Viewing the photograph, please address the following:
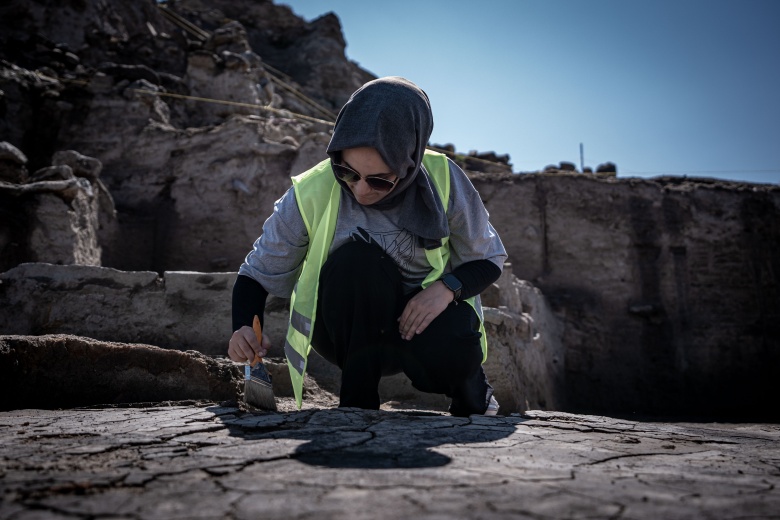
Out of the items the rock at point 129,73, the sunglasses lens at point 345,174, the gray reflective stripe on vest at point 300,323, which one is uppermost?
the rock at point 129,73

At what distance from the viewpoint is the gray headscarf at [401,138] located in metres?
2.24

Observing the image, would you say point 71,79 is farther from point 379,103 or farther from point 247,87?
point 379,103

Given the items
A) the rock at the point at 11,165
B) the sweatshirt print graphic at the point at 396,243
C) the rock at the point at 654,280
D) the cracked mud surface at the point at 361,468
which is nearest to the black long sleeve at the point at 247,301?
the cracked mud surface at the point at 361,468

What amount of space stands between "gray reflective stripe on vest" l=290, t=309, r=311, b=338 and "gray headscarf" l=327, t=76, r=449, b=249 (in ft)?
1.58

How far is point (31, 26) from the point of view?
1107 cm

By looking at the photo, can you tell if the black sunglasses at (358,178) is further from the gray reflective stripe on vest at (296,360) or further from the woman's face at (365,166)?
the gray reflective stripe on vest at (296,360)

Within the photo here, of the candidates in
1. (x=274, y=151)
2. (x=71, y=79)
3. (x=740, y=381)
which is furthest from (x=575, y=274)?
(x=71, y=79)

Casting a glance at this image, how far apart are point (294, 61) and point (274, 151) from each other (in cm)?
1131

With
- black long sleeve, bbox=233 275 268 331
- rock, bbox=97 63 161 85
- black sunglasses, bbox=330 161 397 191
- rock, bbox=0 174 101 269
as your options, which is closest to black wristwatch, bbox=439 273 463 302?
black sunglasses, bbox=330 161 397 191

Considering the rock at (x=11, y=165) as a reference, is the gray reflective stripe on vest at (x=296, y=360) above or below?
below

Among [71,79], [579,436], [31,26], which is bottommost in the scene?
[579,436]

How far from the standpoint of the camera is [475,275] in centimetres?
246

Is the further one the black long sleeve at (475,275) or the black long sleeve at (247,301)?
the black long sleeve at (475,275)

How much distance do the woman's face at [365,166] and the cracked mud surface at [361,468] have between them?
75cm
